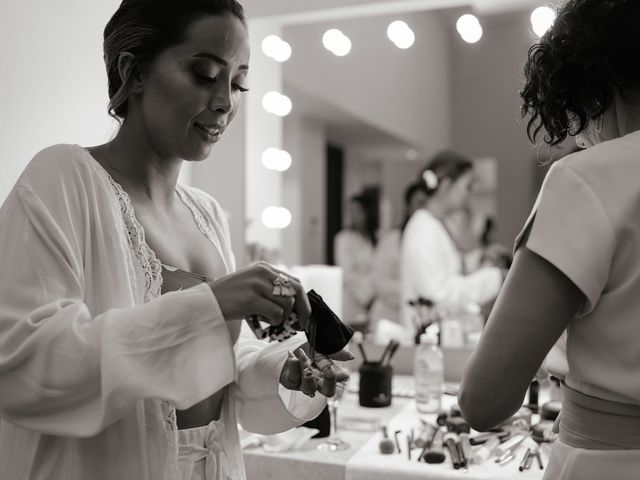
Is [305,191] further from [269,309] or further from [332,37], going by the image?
[269,309]

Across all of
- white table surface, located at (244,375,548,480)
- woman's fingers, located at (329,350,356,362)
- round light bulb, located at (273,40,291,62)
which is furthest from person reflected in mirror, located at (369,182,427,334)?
woman's fingers, located at (329,350,356,362)

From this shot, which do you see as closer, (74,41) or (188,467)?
(188,467)

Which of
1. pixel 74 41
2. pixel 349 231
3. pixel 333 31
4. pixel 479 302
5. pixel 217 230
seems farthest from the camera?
pixel 349 231

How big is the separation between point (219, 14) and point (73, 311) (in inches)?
18.1

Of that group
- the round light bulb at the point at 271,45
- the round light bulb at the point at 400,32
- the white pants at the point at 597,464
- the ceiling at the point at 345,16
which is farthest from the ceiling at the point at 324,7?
the white pants at the point at 597,464

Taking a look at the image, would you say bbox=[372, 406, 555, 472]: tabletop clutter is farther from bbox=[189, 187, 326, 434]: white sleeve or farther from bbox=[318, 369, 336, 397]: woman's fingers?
bbox=[318, 369, 336, 397]: woman's fingers

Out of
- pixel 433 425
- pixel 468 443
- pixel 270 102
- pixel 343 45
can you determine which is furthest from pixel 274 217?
pixel 468 443

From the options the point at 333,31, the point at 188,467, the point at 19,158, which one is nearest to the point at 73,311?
the point at 188,467

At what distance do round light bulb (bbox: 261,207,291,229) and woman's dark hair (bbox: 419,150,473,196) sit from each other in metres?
0.78

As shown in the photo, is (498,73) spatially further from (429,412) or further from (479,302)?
(429,412)

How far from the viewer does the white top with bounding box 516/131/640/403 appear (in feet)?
2.05

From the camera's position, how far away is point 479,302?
8.32ft

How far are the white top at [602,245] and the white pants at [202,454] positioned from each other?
1.79 feet

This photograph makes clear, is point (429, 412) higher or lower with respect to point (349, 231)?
lower
